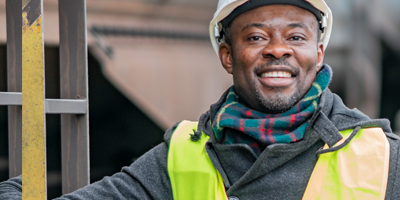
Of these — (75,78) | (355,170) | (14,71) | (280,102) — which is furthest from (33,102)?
(355,170)

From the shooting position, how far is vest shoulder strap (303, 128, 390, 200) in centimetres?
132

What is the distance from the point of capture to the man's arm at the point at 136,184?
1623 millimetres

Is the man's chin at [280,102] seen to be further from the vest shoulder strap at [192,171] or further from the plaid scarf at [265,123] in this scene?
the vest shoulder strap at [192,171]

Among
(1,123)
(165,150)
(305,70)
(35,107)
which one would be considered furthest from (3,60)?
(305,70)

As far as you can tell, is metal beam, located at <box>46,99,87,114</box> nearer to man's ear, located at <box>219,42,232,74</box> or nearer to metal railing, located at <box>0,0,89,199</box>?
metal railing, located at <box>0,0,89,199</box>

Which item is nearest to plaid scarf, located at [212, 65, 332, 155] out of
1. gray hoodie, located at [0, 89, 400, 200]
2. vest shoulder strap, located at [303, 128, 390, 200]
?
gray hoodie, located at [0, 89, 400, 200]

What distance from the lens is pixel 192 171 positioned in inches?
63.6

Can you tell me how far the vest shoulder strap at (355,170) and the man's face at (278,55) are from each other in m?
0.28

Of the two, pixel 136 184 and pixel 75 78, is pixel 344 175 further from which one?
pixel 75 78

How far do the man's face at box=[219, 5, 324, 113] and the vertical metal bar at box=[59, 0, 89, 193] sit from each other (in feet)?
2.20

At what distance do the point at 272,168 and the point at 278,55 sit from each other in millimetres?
417

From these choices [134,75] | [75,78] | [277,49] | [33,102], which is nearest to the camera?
[33,102]

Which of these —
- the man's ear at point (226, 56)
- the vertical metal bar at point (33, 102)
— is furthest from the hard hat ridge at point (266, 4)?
the vertical metal bar at point (33, 102)

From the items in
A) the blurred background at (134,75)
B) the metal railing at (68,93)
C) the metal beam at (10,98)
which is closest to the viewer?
the metal beam at (10,98)
